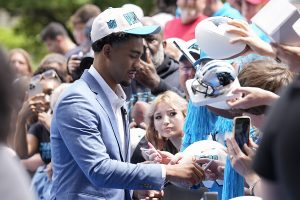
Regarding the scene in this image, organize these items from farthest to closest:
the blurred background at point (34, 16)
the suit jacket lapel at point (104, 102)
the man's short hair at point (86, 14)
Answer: the blurred background at point (34, 16) → the man's short hair at point (86, 14) → the suit jacket lapel at point (104, 102)

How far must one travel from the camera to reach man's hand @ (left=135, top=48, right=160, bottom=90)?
310 inches

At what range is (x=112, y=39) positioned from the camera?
18.8 feet

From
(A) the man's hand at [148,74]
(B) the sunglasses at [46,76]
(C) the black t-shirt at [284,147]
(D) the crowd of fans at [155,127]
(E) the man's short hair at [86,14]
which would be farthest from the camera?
(E) the man's short hair at [86,14]

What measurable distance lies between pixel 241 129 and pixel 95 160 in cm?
94

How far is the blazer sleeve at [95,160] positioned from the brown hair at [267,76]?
2.26ft

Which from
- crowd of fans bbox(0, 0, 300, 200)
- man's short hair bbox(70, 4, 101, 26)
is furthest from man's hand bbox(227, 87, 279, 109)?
man's short hair bbox(70, 4, 101, 26)

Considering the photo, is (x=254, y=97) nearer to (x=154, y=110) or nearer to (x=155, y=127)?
(x=155, y=127)

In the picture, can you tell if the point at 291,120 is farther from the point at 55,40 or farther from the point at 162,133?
the point at 55,40

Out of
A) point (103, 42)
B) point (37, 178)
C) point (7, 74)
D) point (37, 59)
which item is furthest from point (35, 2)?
point (7, 74)

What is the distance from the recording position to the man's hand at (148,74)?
7.86 metres

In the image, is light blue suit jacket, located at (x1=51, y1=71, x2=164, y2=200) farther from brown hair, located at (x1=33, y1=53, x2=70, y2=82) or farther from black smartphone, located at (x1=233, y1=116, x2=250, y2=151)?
brown hair, located at (x1=33, y1=53, x2=70, y2=82)

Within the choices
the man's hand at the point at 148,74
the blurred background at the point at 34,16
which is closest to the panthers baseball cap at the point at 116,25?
the man's hand at the point at 148,74

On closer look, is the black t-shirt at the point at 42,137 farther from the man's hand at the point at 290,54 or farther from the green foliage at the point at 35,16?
the green foliage at the point at 35,16

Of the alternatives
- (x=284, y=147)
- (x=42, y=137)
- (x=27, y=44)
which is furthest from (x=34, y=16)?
(x=284, y=147)
